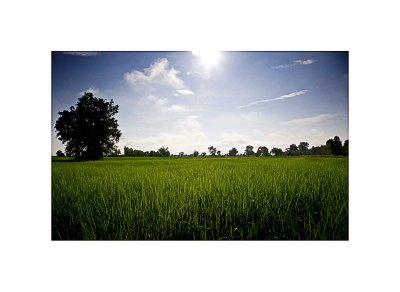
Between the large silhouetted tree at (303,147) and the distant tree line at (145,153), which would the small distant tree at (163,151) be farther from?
the large silhouetted tree at (303,147)

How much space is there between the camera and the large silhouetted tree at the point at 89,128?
326 cm

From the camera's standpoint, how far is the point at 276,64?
3.28 metres

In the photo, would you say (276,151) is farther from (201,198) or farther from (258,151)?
(201,198)

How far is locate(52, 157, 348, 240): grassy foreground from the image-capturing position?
296 cm

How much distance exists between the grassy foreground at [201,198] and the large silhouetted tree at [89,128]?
0.14 meters

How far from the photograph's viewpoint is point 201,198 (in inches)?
122

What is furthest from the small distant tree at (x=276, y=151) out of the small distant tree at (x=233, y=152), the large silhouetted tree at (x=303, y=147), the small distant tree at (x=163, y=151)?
the small distant tree at (x=163, y=151)

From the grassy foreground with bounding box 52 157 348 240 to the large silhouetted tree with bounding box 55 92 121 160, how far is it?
0.45 ft

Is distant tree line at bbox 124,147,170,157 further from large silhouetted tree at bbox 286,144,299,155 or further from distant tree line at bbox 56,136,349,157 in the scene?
large silhouetted tree at bbox 286,144,299,155

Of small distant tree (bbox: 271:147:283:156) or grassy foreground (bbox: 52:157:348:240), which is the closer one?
grassy foreground (bbox: 52:157:348:240)

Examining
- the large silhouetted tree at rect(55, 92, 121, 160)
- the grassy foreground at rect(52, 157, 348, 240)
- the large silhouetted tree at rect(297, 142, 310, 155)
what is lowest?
the grassy foreground at rect(52, 157, 348, 240)

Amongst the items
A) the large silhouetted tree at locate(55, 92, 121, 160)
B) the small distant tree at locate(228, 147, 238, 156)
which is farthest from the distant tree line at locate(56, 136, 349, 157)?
the large silhouetted tree at locate(55, 92, 121, 160)

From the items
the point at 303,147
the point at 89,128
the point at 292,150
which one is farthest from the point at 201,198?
the point at 89,128
